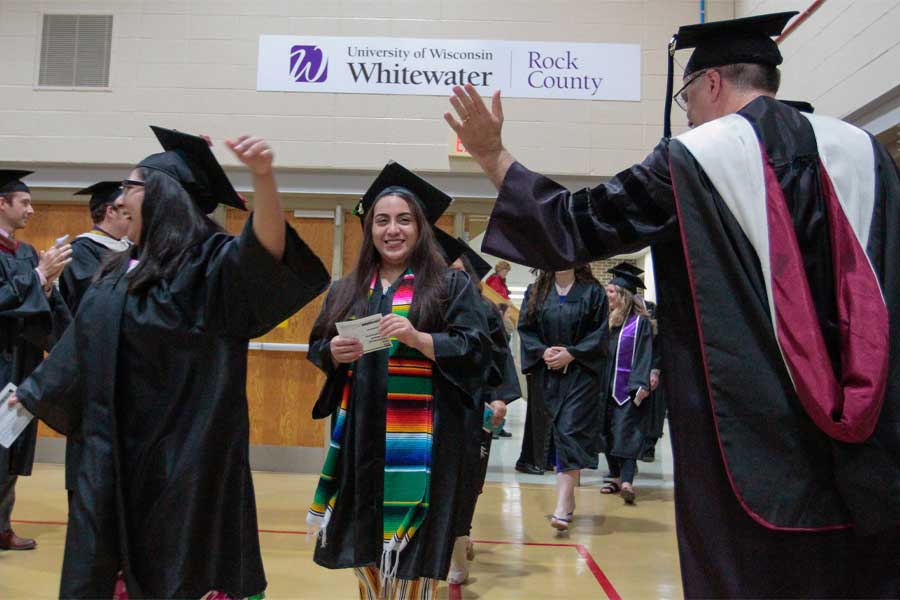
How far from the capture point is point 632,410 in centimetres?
702

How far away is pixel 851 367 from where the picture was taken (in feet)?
4.52

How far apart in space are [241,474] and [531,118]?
6.49 m

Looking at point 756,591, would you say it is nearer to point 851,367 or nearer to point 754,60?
point 851,367

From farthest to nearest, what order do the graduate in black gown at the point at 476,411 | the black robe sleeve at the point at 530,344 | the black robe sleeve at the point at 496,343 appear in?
the black robe sleeve at the point at 530,344 < the black robe sleeve at the point at 496,343 < the graduate in black gown at the point at 476,411

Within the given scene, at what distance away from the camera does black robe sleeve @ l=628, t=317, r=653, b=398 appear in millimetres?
6977

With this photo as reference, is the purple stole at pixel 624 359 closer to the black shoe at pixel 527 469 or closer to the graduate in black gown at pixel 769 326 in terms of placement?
the black shoe at pixel 527 469

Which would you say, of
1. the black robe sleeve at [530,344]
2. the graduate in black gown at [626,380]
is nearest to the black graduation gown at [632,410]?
the graduate in black gown at [626,380]

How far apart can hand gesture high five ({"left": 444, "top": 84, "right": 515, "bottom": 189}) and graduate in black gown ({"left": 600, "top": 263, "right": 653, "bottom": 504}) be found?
212 inches

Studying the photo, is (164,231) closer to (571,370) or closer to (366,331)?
(366,331)

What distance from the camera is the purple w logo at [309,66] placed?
798 cm

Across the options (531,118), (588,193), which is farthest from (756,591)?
(531,118)

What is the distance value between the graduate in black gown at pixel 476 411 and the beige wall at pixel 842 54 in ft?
11.1

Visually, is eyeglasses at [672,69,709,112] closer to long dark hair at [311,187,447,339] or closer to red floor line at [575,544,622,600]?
long dark hair at [311,187,447,339]

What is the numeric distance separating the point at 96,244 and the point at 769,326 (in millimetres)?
3731
